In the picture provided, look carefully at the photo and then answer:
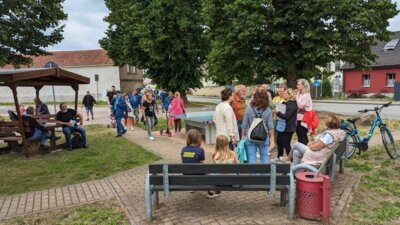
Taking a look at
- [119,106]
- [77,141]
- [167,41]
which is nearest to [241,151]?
[77,141]

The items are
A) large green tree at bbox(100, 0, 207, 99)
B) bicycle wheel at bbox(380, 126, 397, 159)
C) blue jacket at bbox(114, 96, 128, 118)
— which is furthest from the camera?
large green tree at bbox(100, 0, 207, 99)

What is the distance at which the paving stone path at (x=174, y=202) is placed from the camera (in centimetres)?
468

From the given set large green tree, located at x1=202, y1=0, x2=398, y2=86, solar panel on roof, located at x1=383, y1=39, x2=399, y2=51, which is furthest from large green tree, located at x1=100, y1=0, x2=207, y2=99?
solar panel on roof, located at x1=383, y1=39, x2=399, y2=51

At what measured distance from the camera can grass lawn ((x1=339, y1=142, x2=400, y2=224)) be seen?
4676mm

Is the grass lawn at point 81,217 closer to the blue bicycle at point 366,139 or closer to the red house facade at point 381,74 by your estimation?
the blue bicycle at point 366,139

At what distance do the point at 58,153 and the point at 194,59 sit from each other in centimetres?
1729

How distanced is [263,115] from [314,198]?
1865mm

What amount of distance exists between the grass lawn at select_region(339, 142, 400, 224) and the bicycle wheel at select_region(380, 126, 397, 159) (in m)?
0.17

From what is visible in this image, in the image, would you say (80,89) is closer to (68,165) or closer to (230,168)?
(68,165)

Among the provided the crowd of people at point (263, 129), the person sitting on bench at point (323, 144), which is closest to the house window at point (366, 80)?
the crowd of people at point (263, 129)

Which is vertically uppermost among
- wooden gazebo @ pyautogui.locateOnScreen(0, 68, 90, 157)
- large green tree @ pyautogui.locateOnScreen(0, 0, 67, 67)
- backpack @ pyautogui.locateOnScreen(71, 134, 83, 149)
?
Answer: large green tree @ pyautogui.locateOnScreen(0, 0, 67, 67)

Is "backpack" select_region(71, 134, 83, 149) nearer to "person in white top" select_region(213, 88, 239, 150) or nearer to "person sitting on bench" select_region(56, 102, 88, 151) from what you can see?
"person sitting on bench" select_region(56, 102, 88, 151)

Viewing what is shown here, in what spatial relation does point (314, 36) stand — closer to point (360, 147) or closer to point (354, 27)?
point (354, 27)

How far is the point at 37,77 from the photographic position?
9.02 meters
